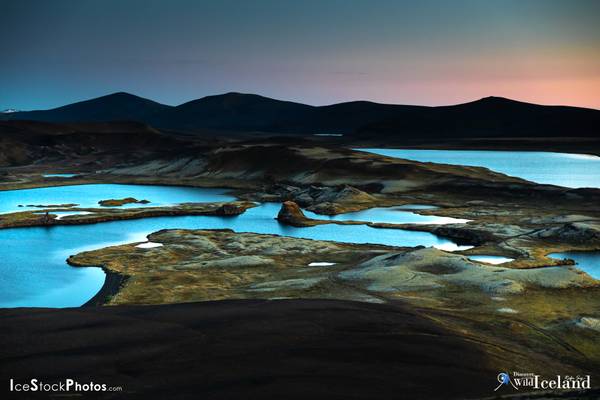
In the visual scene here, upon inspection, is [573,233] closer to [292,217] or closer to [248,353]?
[292,217]

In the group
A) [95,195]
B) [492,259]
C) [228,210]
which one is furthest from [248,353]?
[95,195]

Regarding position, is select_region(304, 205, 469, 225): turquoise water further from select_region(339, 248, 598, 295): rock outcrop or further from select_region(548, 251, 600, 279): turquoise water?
select_region(339, 248, 598, 295): rock outcrop

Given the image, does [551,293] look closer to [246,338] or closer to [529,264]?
[529,264]

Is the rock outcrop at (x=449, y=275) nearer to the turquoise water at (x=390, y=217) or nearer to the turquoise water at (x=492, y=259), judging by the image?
the turquoise water at (x=492, y=259)

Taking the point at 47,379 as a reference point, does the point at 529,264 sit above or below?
below

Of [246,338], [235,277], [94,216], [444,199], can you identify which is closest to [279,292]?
[235,277]

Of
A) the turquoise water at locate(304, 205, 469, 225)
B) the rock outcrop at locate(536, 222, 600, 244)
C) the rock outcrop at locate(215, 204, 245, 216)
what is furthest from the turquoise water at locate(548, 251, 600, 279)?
the rock outcrop at locate(215, 204, 245, 216)
